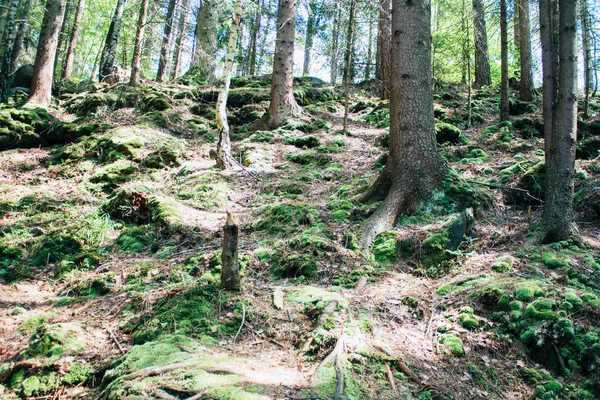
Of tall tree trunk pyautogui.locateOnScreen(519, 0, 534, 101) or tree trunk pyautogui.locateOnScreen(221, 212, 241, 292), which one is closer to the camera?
tree trunk pyautogui.locateOnScreen(221, 212, 241, 292)

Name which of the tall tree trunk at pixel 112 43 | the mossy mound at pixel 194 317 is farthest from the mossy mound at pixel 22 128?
the mossy mound at pixel 194 317

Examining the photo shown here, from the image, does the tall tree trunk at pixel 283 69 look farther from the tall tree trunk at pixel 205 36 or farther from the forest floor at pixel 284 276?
the tall tree trunk at pixel 205 36

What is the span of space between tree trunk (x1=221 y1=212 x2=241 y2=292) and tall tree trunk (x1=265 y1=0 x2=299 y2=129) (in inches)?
322

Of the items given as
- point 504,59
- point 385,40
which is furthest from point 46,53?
point 504,59

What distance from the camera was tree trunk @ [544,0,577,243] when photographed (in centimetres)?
513

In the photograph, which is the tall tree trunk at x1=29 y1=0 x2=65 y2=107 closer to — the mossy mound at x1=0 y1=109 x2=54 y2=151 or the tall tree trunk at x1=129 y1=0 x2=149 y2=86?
the mossy mound at x1=0 y1=109 x2=54 y2=151

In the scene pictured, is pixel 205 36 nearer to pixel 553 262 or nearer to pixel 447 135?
pixel 447 135

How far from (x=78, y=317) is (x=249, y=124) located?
8956mm

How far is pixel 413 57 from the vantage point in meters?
6.59

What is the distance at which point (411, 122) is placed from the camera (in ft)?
21.2

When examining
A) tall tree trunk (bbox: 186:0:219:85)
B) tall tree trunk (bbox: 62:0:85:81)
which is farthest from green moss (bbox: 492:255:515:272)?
tall tree trunk (bbox: 62:0:85:81)

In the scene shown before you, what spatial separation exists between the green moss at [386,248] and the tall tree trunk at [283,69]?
7181mm

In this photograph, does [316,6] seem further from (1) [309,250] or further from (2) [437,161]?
(1) [309,250]

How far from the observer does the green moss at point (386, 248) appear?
5461mm
